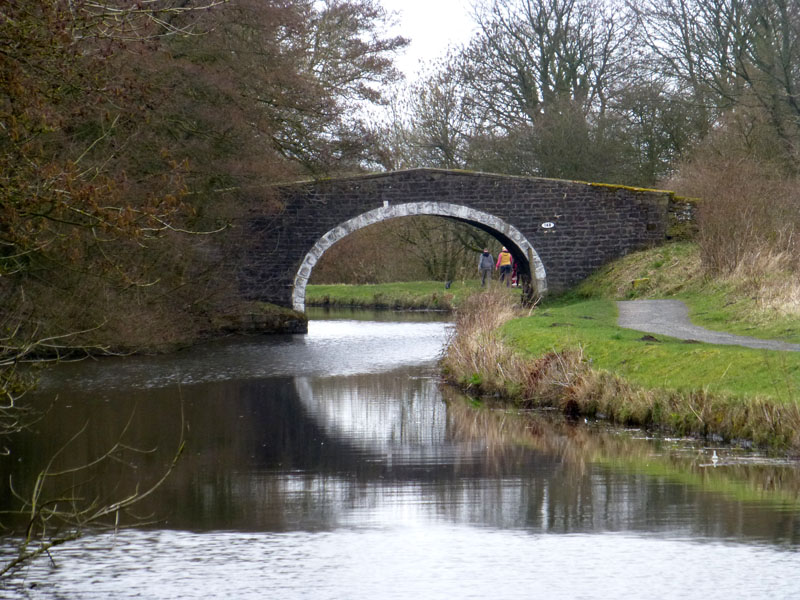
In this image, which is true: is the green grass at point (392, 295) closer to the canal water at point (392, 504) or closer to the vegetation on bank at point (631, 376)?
the vegetation on bank at point (631, 376)

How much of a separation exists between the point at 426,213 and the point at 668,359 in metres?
14.3

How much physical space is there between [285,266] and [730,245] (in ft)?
33.5

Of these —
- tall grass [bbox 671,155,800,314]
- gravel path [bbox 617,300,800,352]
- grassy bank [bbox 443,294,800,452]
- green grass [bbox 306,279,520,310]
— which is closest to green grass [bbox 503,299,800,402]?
grassy bank [bbox 443,294,800,452]

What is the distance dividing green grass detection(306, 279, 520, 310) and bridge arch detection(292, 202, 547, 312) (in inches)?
137

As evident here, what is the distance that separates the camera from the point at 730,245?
56.7 feet

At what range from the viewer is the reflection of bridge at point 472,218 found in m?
23.9

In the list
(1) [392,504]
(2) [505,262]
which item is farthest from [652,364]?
(2) [505,262]

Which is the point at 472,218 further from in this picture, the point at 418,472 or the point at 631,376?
the point at 418,472

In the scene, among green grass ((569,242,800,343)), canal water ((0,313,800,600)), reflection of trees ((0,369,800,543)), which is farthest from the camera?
green grass ((569,242,800,343))

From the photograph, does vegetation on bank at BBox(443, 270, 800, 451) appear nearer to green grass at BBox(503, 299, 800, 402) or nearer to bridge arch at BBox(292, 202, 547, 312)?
green grass at BBox(503, 299, 800, 402)

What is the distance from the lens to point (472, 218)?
24422 millimetres

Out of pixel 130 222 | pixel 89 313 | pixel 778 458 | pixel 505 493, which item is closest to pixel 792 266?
pixel 778 458

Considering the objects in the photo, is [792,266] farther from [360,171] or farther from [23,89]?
[360,171]

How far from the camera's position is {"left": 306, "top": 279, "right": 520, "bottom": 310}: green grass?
2991 cm
